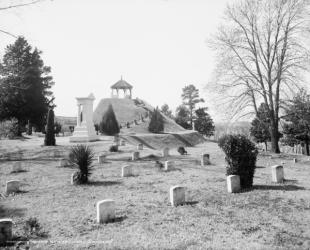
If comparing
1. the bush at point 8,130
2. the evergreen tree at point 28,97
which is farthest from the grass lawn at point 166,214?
the evergreen tree at point 28,97

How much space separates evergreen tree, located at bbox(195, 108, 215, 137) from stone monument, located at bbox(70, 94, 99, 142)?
30451 millimetres

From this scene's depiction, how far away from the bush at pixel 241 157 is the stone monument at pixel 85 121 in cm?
2364

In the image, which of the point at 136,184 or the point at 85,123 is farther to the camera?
the point at 85,123

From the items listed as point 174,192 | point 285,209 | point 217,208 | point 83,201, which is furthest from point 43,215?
point 285,209

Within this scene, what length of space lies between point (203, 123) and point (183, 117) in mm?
6434

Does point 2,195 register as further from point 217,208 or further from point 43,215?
point 217,208

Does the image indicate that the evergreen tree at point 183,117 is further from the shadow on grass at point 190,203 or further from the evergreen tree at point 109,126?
the shadow on grass at point 190,203

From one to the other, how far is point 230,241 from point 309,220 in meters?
2.16

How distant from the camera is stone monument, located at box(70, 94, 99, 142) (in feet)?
102

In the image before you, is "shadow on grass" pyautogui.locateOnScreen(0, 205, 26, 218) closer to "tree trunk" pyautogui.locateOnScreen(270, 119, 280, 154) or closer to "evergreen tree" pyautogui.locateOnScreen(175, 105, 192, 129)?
"tree trunk" pyautogui.locateOnScreen(270, 119, 280, 154)

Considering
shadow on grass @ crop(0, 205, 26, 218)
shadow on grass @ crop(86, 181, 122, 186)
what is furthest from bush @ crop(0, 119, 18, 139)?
shadow on grass @ crop(0, 205, 26, 218)

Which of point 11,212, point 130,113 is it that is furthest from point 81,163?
point 130,113

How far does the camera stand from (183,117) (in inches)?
2441

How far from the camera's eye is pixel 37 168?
16.3 meters
